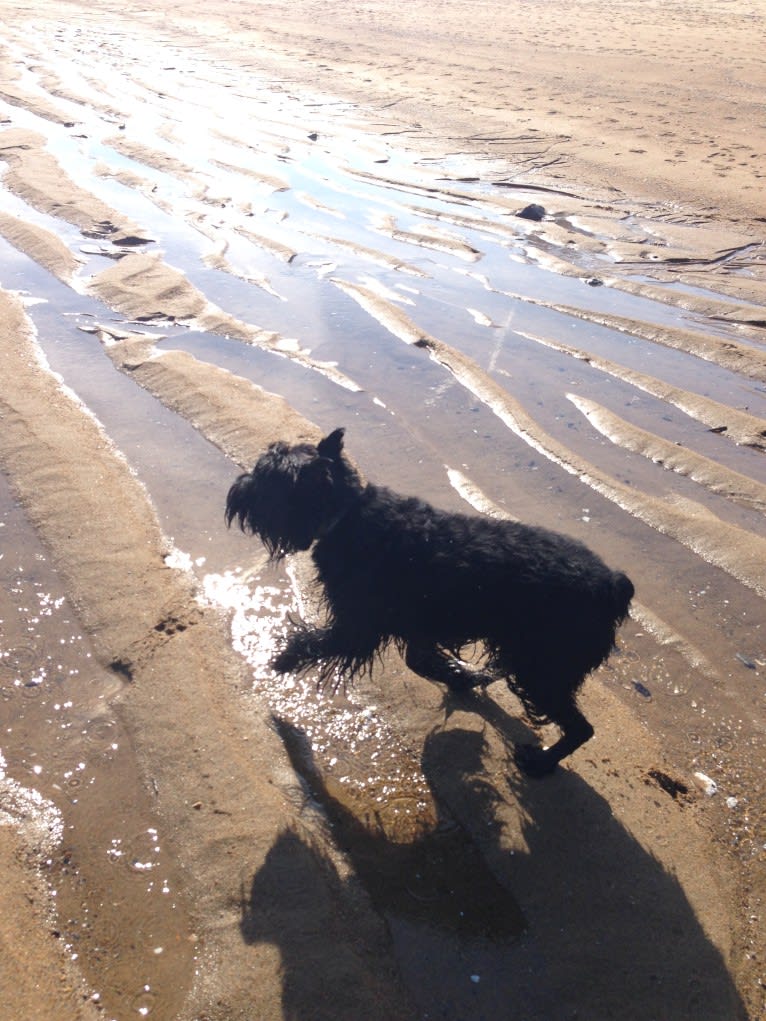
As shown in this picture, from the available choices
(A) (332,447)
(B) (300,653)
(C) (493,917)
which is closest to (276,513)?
(A) (332,447)

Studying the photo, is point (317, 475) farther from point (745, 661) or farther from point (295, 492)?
point (745, 661)

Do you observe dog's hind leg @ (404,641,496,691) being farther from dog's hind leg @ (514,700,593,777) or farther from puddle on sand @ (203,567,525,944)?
dog's hind leg @ (514,700,593,777)

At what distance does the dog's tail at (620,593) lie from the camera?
3545 millimetres

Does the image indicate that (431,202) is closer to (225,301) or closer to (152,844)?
(225,301)

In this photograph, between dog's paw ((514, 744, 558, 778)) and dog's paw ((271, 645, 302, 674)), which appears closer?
dog's paw ((514, 744, 558, 778))

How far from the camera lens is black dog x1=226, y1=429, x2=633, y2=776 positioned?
3586 millimetres

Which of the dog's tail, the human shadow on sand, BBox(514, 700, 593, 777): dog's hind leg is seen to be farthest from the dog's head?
BBox(514, 700, 593, 777): dog's hind leg

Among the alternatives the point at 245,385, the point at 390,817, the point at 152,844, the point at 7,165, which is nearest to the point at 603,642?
the point at 390,817

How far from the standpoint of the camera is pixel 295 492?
396 cm

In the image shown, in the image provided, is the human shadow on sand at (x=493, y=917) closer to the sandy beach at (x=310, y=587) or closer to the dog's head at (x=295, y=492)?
the sandy beach at (x=310, y=587)

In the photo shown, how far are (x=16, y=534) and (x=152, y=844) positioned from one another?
99.8 inches

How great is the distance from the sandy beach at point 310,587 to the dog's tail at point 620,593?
894mm

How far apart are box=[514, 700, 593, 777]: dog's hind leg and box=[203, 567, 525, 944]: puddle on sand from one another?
50 centimetres

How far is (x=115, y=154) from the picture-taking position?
46.0 ft
